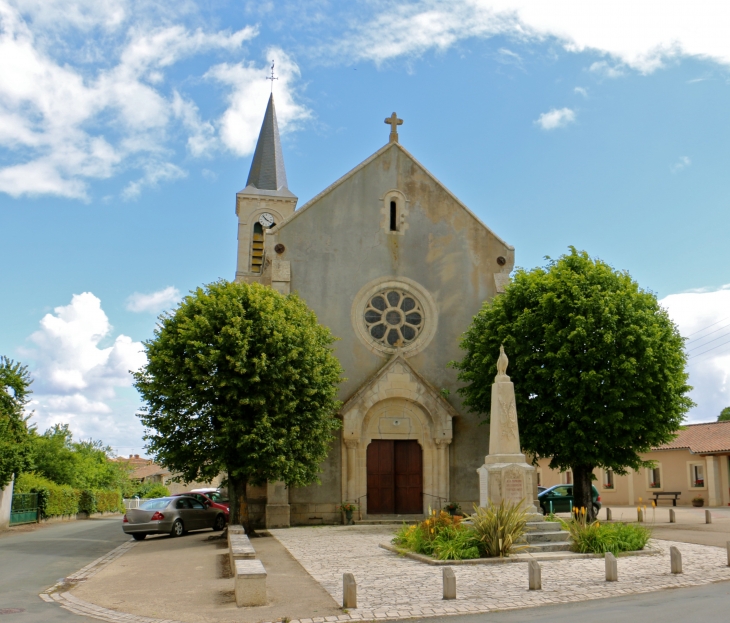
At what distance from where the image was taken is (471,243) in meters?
27.6

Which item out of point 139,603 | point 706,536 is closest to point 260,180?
point 706,536

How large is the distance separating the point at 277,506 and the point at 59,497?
16.6 meters

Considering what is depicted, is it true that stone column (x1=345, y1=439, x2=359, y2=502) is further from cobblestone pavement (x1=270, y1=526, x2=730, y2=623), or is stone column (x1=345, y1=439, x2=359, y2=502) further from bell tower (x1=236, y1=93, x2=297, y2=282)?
bell tower (x1=236, y1=93, x2=297, y2=282)

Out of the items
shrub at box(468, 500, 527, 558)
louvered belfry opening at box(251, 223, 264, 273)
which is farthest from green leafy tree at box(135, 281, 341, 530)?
louvered belfry opening at box(251, 223, 264, 273)

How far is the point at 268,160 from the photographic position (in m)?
44.0

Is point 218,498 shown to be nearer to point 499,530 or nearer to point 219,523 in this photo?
point 219,523

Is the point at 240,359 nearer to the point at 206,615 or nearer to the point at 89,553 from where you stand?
the point at 89,553

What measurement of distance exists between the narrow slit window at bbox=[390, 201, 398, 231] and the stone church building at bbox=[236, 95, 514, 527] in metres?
0.05

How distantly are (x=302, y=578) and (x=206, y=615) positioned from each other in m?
3.01

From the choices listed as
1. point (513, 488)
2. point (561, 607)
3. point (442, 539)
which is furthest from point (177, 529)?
point (561, 607)

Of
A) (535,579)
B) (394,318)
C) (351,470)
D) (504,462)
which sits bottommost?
(535,579)

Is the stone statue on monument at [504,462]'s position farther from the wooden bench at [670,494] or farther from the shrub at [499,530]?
the wooden bench at [670,494]

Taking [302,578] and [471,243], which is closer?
A: [302,578]

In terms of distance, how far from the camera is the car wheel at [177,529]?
74.2 feet
